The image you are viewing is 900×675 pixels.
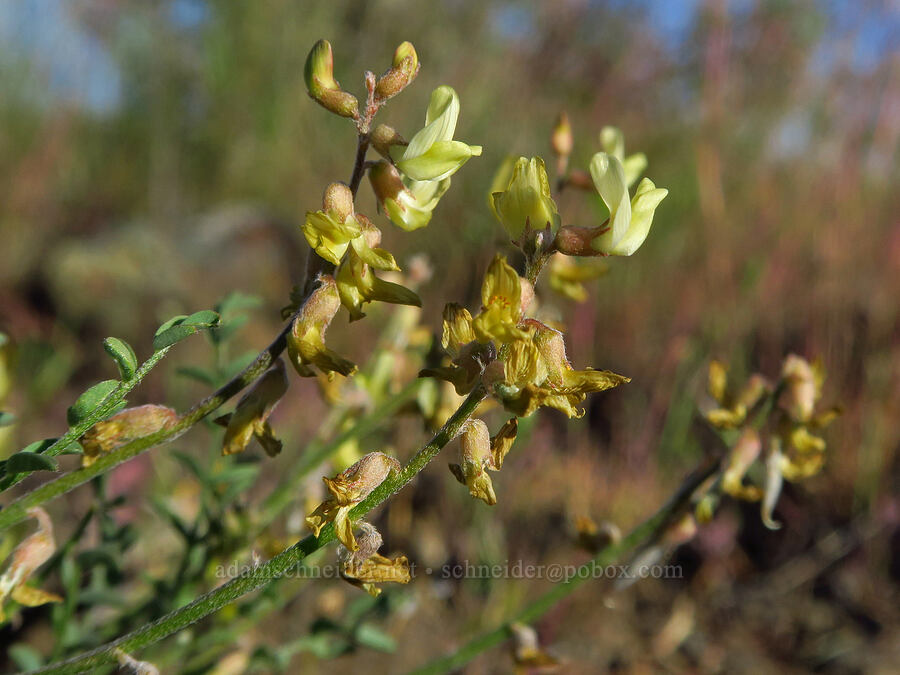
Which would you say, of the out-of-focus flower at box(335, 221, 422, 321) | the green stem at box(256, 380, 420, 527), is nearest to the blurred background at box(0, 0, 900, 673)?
the green stem at box(256, 380, 420, 527)

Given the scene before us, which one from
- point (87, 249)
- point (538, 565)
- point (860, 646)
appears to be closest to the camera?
point (860, 646)

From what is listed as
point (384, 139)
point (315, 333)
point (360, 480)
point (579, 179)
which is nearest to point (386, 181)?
point (384, 139)

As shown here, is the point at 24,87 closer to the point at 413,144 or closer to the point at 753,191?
the point at 753,191

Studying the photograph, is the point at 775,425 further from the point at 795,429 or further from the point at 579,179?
the point at 579,179

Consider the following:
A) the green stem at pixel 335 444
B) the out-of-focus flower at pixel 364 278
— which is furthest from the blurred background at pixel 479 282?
the out-of-focus flower at pixel 364 278

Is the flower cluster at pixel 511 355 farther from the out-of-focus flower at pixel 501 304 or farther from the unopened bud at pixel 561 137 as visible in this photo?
the unopened bud at pixel 561 137

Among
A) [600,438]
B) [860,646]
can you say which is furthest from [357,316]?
[600,438]
